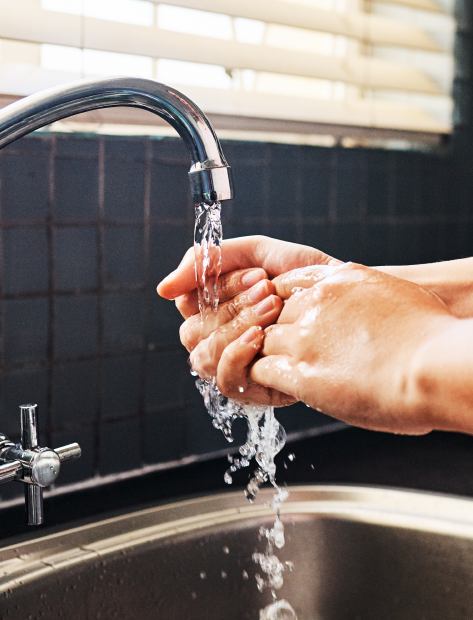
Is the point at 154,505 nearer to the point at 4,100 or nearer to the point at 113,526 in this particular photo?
the point at 113,526

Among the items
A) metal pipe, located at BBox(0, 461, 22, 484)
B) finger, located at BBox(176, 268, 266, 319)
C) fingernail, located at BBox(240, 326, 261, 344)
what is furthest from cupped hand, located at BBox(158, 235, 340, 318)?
metal pipe, located at BBox(0, 461, 22, 484)

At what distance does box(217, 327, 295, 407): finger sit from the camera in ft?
1.98

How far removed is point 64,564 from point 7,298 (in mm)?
323

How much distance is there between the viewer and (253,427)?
71cm

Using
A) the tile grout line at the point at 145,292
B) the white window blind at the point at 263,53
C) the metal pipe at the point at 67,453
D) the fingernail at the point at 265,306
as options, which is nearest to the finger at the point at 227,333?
the fingernail at the point at 265,306

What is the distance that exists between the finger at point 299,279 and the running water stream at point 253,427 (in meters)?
0.07

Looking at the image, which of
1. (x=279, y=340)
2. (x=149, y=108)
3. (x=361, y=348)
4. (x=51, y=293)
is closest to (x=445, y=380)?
(x=361, y=348)

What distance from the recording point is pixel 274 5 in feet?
3.39

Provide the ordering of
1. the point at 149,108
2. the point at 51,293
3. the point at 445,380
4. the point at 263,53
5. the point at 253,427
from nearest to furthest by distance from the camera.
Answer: the point at 445,380, the point at 149,108, the point at 253,427, the point at 51,293, the point at 263,53

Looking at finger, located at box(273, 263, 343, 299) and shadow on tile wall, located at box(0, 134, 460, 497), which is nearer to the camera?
finger, located at box(273, 263, 343, 299)

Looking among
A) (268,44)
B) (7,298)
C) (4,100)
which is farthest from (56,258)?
(268,44)

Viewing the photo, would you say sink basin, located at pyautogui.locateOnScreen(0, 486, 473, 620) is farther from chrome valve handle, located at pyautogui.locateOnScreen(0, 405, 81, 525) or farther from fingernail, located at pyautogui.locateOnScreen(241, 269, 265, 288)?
fingernail, located at pyautogui.locateOnScreen(241, 269, 265, 288)

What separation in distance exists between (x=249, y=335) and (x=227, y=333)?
0.06 meters

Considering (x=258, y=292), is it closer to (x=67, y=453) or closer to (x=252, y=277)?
Result: (x=252, y=277)
